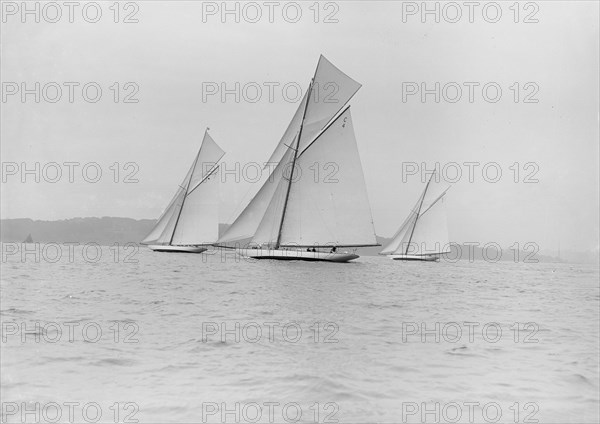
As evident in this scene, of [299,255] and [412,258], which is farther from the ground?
[299,255]

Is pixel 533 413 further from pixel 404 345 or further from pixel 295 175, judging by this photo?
pixel 295 175

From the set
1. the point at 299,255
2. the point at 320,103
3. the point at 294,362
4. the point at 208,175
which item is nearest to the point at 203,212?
the point at 208,175

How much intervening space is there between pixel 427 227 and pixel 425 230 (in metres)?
0.68

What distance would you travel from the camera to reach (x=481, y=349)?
1320cm

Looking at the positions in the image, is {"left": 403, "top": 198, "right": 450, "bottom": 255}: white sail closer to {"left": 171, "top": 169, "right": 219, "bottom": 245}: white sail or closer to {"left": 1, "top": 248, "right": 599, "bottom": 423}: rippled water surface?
{"left": 171, "top": 169, "right": 219, "bottom": 245}: white sail

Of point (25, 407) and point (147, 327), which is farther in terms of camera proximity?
point (147, 327)

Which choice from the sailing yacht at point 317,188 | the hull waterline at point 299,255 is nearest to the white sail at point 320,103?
the sailing yacht at point 317,188

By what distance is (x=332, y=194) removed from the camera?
5041cm

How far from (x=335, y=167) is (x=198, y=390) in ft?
137

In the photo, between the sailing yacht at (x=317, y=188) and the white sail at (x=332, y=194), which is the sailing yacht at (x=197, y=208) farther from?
the white sail at (x=332, y=194)

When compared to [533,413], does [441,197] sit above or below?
above

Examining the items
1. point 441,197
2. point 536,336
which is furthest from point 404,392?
point 441,197

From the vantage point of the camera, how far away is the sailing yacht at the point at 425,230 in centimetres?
8969

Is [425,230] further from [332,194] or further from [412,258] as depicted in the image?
[332,194]
